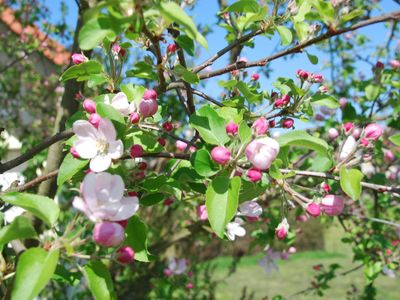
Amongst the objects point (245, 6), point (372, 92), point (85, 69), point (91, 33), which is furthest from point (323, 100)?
point (372, 92)

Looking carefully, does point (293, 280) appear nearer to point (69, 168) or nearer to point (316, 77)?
point (316, 77)

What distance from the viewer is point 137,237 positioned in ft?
3.45

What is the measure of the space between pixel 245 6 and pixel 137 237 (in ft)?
2.32

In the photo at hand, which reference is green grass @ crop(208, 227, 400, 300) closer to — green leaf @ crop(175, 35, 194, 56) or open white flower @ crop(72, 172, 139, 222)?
green leaf @ crop(175, 35, 194, 56)

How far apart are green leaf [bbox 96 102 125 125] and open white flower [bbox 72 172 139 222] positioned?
6.5 inches

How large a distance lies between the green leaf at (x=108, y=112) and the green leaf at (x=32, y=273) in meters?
0.34

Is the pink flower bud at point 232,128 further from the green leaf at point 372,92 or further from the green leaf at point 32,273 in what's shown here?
the green leaf at point 372,92

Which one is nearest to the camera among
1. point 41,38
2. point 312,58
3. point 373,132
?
point 373,132

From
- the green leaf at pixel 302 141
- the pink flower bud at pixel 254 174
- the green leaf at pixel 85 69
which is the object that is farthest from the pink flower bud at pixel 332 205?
the green leaf at pixel 85 69

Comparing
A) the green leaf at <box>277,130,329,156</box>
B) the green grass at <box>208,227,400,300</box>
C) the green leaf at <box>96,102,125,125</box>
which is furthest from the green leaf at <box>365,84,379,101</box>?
the green grass at <box>208,227,400,300</box>

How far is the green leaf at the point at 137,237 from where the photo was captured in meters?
1.05

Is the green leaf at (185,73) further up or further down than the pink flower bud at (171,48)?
further down

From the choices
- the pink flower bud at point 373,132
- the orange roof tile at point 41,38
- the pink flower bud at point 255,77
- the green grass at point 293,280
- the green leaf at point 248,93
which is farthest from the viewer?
the green grass at point 293,280

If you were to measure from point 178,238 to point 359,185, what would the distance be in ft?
8.19
